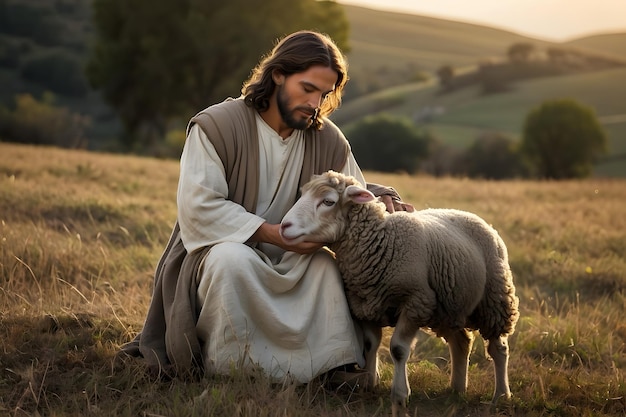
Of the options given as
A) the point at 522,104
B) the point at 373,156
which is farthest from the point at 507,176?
the point at 522,104

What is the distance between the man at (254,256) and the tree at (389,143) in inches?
1283

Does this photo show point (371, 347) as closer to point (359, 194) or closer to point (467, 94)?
point (359, 194)

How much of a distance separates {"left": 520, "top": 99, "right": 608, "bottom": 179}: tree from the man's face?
30142 millimetres

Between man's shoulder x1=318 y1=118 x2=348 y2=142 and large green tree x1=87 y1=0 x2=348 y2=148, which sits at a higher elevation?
man's shoulder x1=318 y1=118 x2=348 y2=142

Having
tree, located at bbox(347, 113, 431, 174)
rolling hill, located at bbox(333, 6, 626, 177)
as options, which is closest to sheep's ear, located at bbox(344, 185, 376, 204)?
rolling hill, located at bbox(333, 6, 626, 177)

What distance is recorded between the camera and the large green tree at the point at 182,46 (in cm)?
3002

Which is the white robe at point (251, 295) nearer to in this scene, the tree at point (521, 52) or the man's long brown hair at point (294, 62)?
the man's long brown hair at point (294, 62)

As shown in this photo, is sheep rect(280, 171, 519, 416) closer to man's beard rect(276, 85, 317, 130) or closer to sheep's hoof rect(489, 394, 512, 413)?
sheep's hoof rect(489, 394, 512, 413)

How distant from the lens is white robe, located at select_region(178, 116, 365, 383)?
4.19 m

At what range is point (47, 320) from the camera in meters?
4.98

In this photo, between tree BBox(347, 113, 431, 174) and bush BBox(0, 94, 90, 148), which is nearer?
bush BBox(0, 94, 90, 148)

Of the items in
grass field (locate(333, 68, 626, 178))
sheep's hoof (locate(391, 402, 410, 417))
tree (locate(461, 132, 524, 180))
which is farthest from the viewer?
grass field (locate(333, 68, 626, 178))

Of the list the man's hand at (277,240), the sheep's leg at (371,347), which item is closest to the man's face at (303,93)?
the man's hand at (277,240)

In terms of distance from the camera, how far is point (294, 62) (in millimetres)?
4438
